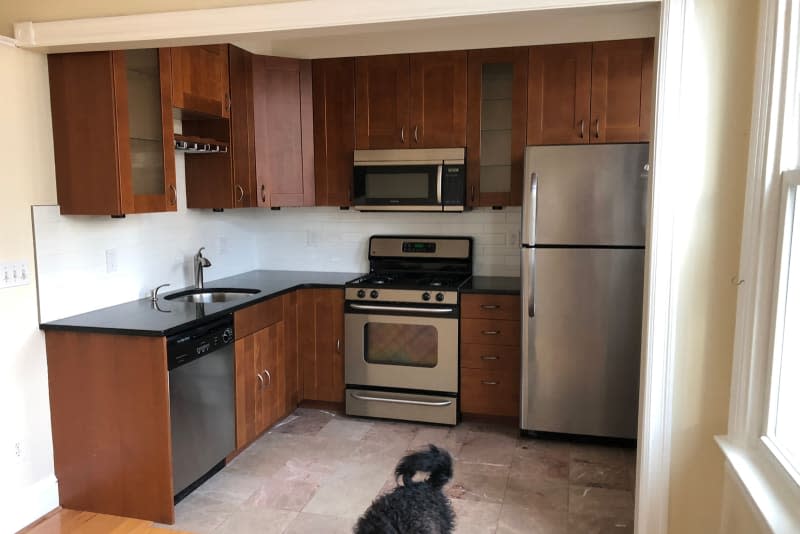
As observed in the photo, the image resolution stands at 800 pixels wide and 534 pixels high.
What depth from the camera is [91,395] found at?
2.75m

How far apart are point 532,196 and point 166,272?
7.26 ft

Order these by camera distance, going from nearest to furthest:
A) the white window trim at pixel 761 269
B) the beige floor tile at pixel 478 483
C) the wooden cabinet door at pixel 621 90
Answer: the white window trim at pixel 761 269 → the beige floor tile at pixel 478 483 → the wooden cabinet door at pixel 621 90

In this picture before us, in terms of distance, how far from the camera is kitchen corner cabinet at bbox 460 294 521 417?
3756 mm

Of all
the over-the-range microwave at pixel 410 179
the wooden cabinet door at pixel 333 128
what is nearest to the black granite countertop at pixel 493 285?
the over-the-range microwave at pixel 410 179

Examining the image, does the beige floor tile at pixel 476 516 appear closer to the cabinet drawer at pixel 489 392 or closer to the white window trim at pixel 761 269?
the cabinet drawer at pixel 489 392

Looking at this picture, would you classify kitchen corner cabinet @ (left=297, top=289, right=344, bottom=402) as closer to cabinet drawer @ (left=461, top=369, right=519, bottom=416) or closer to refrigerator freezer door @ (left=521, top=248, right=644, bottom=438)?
cabinet drawer @ (left=461, top=369, right=519, bottom=416)

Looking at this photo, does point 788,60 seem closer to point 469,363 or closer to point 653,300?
point 653,300

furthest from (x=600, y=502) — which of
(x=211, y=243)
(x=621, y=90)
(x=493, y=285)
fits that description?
(x=211, y=243)

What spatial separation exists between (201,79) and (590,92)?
2.29m

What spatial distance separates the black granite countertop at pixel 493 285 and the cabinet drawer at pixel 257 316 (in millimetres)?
1155

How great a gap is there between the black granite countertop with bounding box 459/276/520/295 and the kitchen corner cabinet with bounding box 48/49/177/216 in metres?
1.99

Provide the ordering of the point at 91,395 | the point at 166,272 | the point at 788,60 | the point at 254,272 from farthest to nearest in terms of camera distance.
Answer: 1. the point at 254,272
2. the point at 166,272
3. the point at 91,395
4. the point at 788,60

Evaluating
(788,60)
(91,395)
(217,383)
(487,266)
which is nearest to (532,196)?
(487,266)

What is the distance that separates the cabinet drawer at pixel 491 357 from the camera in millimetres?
3773
